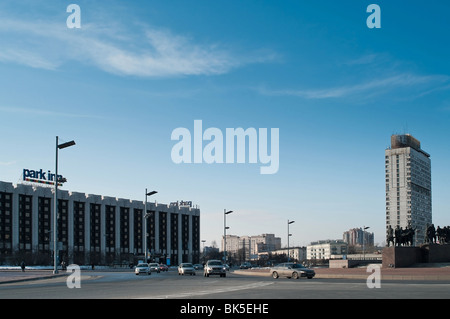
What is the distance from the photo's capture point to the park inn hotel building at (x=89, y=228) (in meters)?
130

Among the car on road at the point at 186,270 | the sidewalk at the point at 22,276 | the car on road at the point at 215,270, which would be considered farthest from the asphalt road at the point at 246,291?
the car on road at the point at 186,270

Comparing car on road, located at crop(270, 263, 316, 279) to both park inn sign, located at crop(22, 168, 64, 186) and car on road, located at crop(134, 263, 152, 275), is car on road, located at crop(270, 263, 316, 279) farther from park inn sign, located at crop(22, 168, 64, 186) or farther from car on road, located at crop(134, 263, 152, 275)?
park inn sign, located at crop(22, 168, 64, 186)

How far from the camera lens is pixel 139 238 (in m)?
163

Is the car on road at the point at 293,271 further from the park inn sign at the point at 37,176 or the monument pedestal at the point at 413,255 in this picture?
the park inn sign at the point at 37,176

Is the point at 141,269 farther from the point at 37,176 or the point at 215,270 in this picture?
the point at 37,176

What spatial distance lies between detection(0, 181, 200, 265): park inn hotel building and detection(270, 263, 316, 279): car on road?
275 ft

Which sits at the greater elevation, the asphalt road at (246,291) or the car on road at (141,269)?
the asphalt road at (246,291)

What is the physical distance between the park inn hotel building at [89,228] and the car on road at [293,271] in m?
83.8

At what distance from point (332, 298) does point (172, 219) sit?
156 m

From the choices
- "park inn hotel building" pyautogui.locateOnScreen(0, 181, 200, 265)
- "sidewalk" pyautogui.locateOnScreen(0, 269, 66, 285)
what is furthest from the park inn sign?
"sidewalk" pyautogui.locateOnScreen(0, 269, 66, 285)

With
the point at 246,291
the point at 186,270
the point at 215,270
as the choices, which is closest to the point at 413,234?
the point at 215,270
